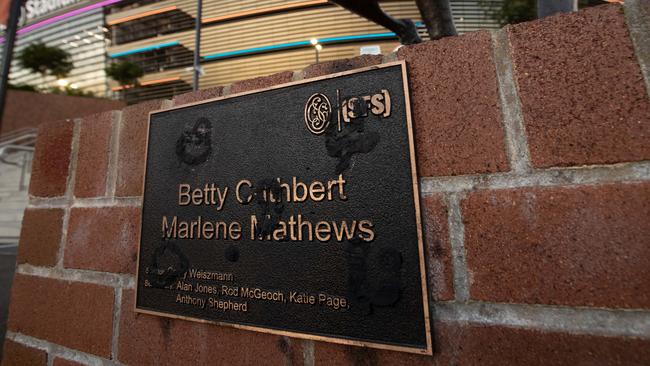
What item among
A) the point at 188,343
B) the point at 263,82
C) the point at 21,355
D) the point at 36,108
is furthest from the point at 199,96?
the point at 36,108

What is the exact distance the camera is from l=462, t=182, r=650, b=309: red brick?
2.03ft

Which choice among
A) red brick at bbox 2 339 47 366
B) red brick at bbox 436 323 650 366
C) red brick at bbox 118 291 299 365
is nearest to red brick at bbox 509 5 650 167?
red brick at bbox 436 323 650 366

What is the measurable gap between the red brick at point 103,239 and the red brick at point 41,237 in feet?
0.35

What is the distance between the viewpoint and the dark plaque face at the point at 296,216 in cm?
80

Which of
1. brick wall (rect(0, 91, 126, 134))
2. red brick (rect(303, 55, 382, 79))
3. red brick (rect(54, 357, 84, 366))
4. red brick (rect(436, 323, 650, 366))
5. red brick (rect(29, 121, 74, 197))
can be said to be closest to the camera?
red brick (rect(436, 323, 650, 366))

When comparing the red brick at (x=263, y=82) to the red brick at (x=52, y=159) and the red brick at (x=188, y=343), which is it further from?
the red brick at (x=52, y=159)

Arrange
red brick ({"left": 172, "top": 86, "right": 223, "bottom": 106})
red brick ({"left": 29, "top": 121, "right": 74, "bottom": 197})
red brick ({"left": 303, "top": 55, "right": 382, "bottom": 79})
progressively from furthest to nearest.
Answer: red brick ({"left": 29, "top": 121, "right": 74, "bottom": 197}), red brick ({"left": 172, "top": 86, "right": 223, "bottom": 106}), red brick ({"left": 303, "top": 55, "right": 382, "bottom": 79})

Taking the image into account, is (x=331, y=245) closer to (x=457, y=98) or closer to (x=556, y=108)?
(x=457, y=98)

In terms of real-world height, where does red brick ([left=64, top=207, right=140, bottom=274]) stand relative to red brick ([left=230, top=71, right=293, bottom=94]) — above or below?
below

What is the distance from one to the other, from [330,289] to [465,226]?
40cm

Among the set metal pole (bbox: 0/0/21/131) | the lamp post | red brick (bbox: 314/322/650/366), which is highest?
the lamp post

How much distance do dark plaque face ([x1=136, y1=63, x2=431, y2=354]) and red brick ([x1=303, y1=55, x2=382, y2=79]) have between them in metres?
0.04

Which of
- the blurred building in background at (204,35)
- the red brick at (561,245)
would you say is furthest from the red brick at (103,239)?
the blurred building in background at (204,35)

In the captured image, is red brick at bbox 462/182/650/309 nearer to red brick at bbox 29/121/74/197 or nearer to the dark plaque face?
the dark plaque face
